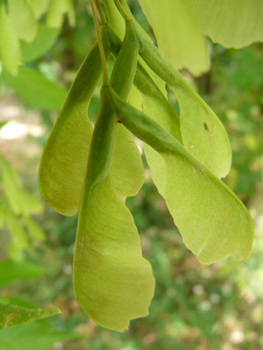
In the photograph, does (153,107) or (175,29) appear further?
(153,107)

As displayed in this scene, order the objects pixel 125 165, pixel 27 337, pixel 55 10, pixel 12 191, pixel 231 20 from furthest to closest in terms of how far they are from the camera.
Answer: pixel 12 191
pixel 55 10
pixel 27 337
pixel 125 165
pixel 231 20

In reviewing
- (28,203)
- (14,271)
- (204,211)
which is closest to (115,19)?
(204,211)

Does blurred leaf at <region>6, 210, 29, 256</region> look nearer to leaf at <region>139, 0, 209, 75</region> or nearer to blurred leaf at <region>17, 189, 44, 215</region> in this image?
blurred leaf at <region>17, 189, 44, 215</region>

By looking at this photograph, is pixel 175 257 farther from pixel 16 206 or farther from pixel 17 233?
pixel 16 206

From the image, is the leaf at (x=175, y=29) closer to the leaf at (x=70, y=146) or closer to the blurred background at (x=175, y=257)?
the leaf at (x=70, y=146)

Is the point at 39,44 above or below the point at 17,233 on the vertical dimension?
above

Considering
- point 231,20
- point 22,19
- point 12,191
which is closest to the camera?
point 231,20

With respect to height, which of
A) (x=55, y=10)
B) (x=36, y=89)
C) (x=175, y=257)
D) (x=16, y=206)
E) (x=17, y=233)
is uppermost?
(x=55, y=10)
